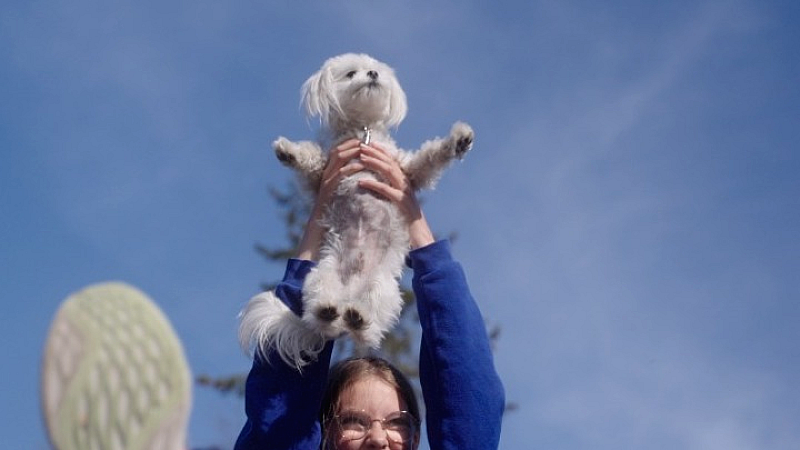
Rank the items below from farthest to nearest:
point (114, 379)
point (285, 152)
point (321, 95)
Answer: point (321, 95) < point (285, 152) < point (114, 379)

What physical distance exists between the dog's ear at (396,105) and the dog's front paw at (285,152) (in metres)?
0.36

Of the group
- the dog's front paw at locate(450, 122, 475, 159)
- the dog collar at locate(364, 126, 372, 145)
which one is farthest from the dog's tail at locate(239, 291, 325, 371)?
the dog's front paw at locate(450, 122, 475, 159)

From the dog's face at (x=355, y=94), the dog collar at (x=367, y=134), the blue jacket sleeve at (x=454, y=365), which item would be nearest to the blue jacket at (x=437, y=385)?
the blue jacket sleeve at (x=454, y=365)

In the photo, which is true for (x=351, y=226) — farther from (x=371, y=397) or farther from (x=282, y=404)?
(x=282, y=404)

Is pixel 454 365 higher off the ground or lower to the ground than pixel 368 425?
higher

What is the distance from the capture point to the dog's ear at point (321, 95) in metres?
4.42

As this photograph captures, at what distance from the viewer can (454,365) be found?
369cm

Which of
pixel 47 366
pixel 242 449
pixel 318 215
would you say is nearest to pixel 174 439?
pixel 47 366

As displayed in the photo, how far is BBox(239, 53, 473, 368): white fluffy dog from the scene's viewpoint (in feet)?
12.6

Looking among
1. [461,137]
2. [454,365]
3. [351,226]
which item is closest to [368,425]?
[454,365]

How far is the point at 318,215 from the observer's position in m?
4.25

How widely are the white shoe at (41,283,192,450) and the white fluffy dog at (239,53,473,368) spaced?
1474 mm

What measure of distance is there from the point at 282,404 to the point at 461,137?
1052 mm

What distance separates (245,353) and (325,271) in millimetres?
340
